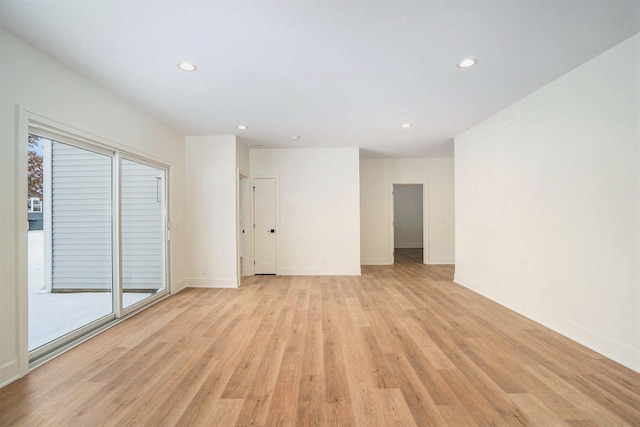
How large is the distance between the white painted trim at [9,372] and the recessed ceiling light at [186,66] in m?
2.78

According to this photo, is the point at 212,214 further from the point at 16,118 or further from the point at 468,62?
the point at 468,62

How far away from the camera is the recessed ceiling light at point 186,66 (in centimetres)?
247

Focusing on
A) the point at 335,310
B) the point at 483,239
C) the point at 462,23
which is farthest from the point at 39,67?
the point at 483,239

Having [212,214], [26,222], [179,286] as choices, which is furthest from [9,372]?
[212,214]

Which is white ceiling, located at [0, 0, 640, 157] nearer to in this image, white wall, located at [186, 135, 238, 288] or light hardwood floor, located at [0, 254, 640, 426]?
white wall, located at [186, 135, 238, 288]

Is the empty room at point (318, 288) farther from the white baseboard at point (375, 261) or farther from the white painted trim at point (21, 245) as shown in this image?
the white baseboard at point (375, 261)

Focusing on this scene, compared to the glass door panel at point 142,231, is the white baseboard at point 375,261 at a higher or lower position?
lower

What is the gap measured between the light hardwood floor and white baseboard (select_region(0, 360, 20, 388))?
61mm

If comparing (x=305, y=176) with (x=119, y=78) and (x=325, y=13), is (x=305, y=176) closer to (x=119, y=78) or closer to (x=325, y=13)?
(x=119, y=78)

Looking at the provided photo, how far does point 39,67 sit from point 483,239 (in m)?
5.61

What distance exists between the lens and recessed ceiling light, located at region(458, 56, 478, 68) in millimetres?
2422

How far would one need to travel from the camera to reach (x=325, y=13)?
186 centimetres

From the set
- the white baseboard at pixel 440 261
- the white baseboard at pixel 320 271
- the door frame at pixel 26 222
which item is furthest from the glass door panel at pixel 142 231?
the white baseboard at pixel 440 261

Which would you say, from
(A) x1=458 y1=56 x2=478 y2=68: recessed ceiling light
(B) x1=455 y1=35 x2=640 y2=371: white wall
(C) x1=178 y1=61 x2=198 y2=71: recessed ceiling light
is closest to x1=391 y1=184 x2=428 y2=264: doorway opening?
(B) x1=455 y1=35 x2=640 y2=371: white wall
